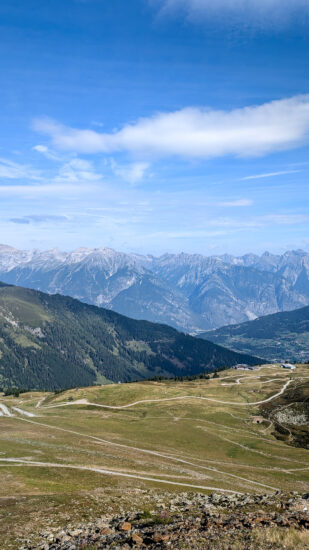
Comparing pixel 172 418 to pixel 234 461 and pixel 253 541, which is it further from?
pixel 253 541

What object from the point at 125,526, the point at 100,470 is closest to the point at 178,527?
the point at 125,526

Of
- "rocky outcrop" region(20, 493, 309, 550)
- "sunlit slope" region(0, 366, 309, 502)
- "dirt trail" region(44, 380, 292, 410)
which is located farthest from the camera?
"dirt trail" region(44, 380, 292, 410)

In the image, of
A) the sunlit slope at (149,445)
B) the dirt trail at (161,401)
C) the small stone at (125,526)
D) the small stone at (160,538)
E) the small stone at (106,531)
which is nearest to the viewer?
the small stone at (160,538)

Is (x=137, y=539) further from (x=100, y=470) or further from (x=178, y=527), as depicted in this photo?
(x=100, y=470)

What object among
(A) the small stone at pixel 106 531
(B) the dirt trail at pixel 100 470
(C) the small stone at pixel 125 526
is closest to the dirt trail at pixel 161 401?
(B) the dirt trail at pixel 100 470

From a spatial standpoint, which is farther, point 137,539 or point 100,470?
point 100,470

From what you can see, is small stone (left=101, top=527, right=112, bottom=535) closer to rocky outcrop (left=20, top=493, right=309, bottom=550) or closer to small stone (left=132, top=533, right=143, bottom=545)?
rocky outcrop (left=20, top=493, right=309, bottom=550)

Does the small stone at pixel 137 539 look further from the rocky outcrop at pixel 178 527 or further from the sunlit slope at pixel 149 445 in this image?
the sunlit slope at pixel 149 445

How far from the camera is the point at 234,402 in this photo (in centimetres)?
16300

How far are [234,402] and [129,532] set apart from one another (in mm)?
145392

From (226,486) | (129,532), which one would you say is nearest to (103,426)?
(226,486)

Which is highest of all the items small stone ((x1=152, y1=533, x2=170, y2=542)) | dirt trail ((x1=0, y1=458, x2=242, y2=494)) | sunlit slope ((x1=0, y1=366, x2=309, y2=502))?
small stone ((x1=152, y1=533, x2=170, y2=542))

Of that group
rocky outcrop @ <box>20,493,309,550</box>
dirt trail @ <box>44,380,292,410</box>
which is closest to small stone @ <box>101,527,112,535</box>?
rocky outcrop @ <box>20,493,309,550</box>

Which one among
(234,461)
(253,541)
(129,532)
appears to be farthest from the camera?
(234,461)
